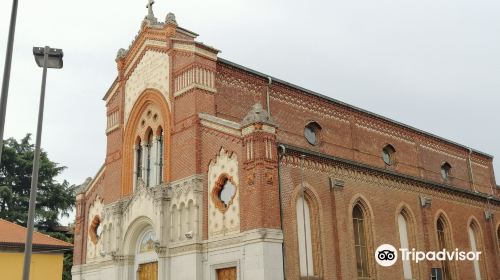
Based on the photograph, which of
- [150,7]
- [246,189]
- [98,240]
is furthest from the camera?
[98,240]

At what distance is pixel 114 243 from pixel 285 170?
1039 cm

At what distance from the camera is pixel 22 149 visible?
4744 cm

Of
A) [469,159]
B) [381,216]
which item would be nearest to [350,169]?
[381,216]

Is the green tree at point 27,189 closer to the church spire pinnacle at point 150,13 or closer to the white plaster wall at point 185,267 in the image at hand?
the church spire pinnacle at point 150,13

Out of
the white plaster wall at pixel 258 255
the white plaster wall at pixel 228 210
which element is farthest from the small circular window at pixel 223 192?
the white plaster wall at pixel 258 255

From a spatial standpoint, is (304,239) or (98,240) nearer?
(304,239)

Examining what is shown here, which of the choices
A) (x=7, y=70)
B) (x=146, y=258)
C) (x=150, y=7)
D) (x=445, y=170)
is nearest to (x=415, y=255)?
(x=445, y=170)

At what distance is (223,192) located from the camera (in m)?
22.3

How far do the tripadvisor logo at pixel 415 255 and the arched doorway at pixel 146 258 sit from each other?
991cm

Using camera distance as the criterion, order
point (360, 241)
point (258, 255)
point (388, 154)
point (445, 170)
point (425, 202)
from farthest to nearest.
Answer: point (445, 170) < point (388, 154) < point (425, 202) < point (360, 241) < point (258, 255)

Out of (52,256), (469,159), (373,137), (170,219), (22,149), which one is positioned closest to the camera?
(170,219)

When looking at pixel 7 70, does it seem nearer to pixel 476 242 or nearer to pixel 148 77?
pixel 148 77

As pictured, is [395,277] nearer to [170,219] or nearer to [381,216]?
[381,216]

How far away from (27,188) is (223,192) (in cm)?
3044
